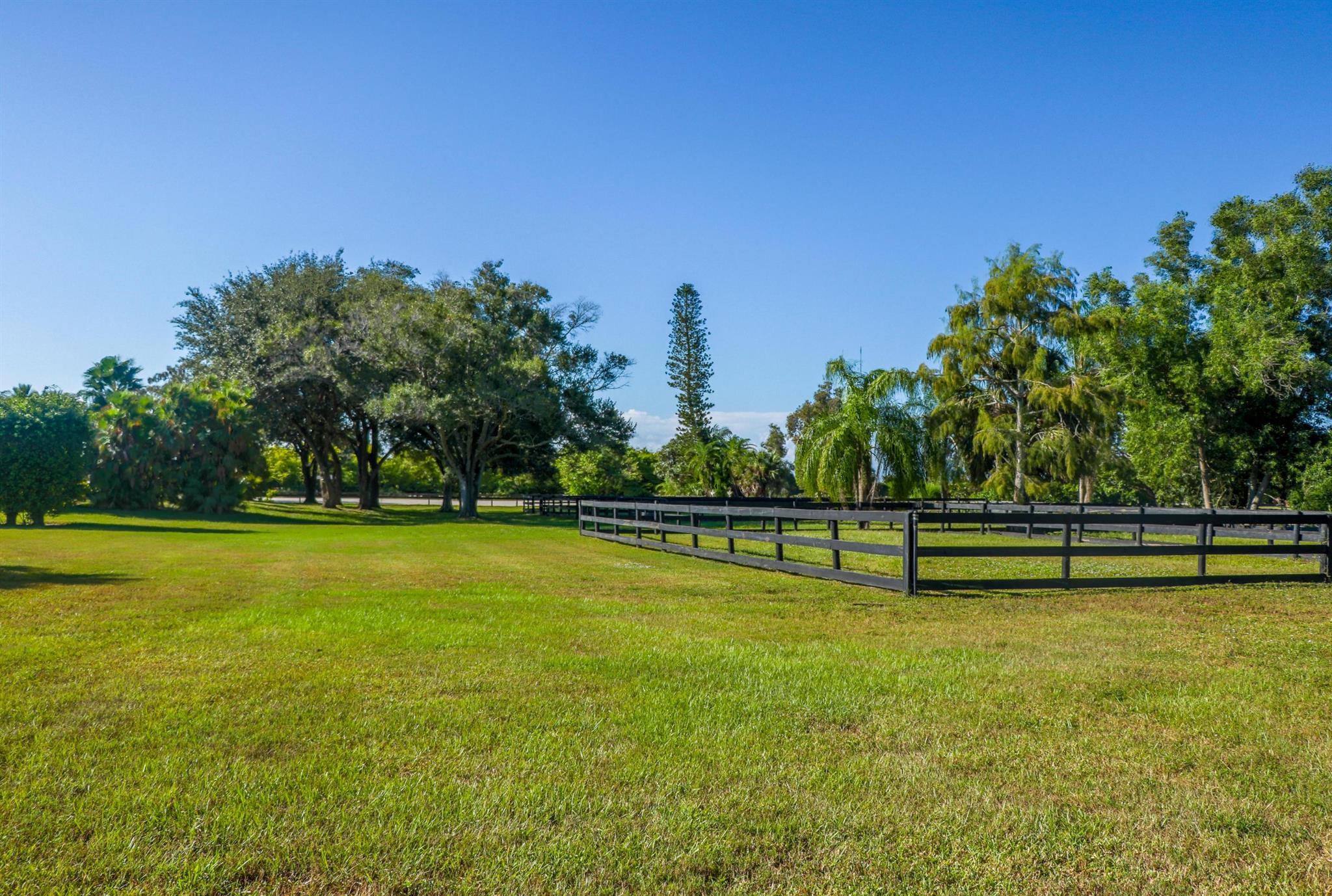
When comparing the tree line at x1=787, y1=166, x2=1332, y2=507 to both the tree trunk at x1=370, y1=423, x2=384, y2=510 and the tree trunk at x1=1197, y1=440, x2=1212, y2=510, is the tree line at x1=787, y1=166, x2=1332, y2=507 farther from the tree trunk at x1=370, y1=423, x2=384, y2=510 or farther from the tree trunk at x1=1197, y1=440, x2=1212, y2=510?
the tree trunk at x1=370, y1=423, x2=384, y2=510

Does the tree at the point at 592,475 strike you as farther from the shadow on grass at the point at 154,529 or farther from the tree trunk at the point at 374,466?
the shadow on grass at the point at 154,529

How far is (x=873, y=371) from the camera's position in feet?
89.2

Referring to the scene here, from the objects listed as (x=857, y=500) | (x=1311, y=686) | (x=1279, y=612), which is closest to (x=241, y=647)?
(x=1311, y=686)

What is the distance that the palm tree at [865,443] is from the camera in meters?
26.0

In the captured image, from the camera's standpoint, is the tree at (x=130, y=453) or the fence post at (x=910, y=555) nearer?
the fence post at (x=910, y=555)

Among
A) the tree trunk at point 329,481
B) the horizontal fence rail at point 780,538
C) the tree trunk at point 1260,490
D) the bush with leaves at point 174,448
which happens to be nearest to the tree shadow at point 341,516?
the tree trunk at point 329,481

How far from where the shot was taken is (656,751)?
407 centimetres

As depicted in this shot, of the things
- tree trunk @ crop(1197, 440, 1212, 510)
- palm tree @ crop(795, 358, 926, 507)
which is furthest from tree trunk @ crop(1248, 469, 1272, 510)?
palm tree @ crop(795, 358, 926, 507)

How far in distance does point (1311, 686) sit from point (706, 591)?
20.1 ft

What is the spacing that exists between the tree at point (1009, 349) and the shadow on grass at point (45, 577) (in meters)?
34.8

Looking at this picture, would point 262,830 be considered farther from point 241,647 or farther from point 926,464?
point 926,464

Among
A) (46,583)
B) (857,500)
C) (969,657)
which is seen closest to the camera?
(969,657)

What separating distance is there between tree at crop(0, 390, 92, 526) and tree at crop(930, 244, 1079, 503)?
116 feet

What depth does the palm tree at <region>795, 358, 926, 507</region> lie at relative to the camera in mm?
26016
